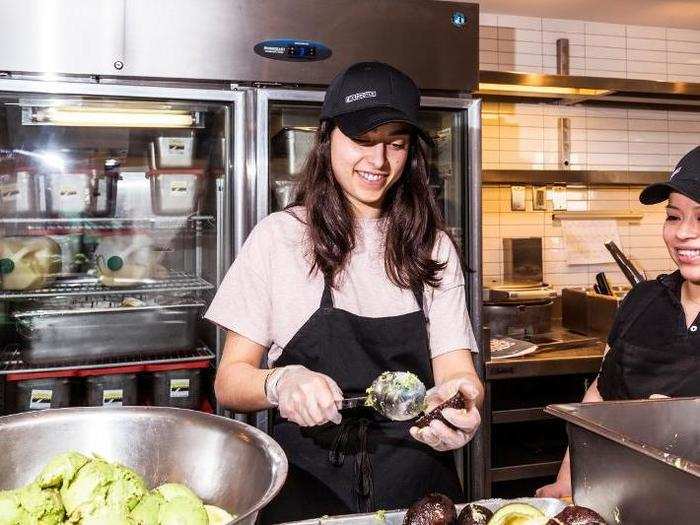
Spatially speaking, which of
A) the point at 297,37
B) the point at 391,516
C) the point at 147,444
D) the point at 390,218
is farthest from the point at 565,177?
the point at 147,444

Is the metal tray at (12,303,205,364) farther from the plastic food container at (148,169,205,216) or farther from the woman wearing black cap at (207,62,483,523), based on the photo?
the woman wearing black cap at (207,62,483,523)

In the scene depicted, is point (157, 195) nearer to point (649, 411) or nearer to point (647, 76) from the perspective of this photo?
point (649, 411)

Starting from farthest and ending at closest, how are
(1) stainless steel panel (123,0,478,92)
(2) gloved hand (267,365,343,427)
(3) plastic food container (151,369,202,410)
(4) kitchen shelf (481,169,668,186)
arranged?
(4) kitchen shelf (481,169,668,186), (3) plastic food container (151,369,202,410), (1) stainless steel panel (123,0,478,92), (2) gloved hand (267,365,343,427)

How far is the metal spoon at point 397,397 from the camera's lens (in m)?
1.24

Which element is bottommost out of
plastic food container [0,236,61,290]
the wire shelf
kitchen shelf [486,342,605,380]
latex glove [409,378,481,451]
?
kitchen shelf [486,342,605,380]

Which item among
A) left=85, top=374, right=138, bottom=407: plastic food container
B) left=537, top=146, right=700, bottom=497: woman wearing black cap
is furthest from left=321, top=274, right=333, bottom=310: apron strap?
left=85, top=374, right=138, bottom=407: plastic food container

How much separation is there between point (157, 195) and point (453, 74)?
4.06 feet

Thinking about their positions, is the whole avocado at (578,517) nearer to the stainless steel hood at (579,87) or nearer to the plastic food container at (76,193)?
the plastic food container at (76,193)

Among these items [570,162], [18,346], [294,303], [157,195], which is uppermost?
[570,162]

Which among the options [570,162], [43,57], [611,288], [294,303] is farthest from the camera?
[570,162]

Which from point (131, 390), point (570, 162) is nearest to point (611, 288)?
point (570, 162)

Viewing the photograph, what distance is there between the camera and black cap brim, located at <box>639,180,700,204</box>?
157 cm

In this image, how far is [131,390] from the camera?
7.88 ft

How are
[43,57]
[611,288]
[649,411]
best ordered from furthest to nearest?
[611,288], [43,57], [649,411]
